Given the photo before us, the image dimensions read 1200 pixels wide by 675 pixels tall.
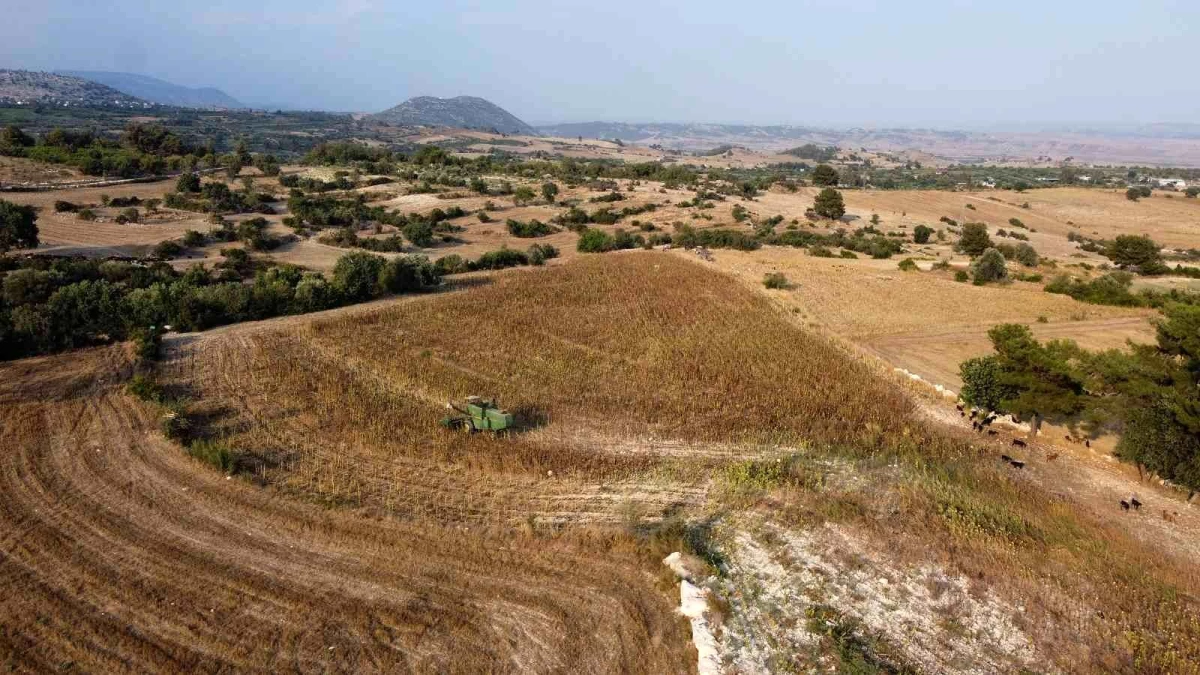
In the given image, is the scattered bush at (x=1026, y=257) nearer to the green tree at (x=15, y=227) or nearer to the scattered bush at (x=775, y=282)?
the scattered bush at (x=775, y=282)

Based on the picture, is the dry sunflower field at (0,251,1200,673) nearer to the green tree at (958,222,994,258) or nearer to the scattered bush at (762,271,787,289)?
the scattered bush at (762,271,787,289)

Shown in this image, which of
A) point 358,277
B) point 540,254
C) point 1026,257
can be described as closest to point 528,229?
point 540,254

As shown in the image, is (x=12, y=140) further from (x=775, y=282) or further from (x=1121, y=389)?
(x=1121, y=389)

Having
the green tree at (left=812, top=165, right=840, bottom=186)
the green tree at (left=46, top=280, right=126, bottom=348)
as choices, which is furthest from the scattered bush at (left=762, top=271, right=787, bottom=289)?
the green tree at (left=812, top=165, right=840, bottom=186)

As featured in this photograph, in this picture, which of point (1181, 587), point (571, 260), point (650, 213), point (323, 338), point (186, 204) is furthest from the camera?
point (650, 213)

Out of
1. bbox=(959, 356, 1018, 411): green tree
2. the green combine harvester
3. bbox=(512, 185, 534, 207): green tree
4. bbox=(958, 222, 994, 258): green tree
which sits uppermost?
bbox=(512, 185, 534, 207): green tree

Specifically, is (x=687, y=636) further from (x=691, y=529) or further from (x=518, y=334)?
(x=518, y=334)

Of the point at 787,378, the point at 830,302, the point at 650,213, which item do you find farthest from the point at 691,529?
the point at 650,213
